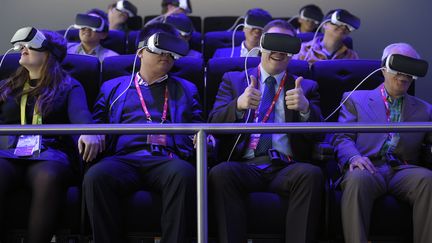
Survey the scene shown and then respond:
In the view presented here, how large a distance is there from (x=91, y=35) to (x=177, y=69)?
1239mm

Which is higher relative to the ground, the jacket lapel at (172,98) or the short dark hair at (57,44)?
the short dark hair at (57,44)

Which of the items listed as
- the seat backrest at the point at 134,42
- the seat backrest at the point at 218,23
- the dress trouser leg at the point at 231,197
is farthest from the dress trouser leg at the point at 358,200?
the seat backrest at the point at 218,23

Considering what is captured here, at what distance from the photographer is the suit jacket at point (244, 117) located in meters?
2.78

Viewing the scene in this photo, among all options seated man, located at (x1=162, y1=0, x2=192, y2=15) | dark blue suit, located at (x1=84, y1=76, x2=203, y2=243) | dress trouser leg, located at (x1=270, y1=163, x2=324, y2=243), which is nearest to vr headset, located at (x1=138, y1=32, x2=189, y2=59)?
dark blue suit, located at (x1=84, y1=76, x2=203, y2=243)

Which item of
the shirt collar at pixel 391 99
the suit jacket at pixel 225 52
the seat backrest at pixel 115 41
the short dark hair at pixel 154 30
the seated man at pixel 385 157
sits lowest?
the seated man at pixel 385 157

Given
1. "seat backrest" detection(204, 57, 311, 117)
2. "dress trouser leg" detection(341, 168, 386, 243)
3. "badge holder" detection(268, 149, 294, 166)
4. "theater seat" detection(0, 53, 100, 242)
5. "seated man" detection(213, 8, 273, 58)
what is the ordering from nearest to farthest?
"dress trouser leg" detection(341, 168, 386, 243) < "theater seat" detection(0, 53, 100, 242) < "badge holder" detection(268, 149, 294, 166) < "seat backrest" detection(204, 57, 311, 117) < "seated man" detection(213, 8, 273, 58)

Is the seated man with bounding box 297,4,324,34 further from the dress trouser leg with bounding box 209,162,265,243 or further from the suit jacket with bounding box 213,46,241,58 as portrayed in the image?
the dress trouser leg with bounding box 209,162,265,243

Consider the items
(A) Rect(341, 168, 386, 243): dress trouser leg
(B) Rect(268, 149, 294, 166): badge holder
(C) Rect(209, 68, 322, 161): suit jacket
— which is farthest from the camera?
(C) Rect(209, 68, 322, 161): suit jacket

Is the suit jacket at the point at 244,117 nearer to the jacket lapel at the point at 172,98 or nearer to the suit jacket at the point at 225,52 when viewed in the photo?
the jacket lapel at the point at 172,98

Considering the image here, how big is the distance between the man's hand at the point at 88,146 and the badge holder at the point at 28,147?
0.23 m

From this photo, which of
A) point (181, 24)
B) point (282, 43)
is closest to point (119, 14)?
point (181, 24)

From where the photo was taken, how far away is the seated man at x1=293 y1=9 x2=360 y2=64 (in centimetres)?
409

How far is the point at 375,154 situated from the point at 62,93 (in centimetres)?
136

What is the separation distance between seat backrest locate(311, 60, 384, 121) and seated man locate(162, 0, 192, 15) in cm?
192
